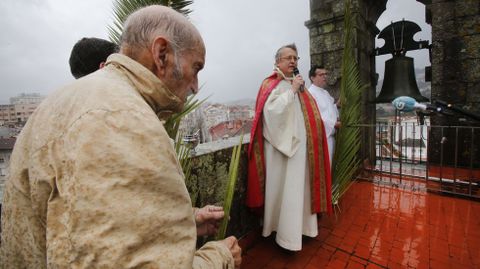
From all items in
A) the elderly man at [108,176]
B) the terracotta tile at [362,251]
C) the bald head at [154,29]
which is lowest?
the terracotta tile at [362,251]

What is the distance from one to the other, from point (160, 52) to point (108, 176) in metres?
0.45

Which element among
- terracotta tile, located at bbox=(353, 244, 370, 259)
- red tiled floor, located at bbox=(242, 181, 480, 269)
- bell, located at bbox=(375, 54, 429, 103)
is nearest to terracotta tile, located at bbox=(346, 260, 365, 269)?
red tiled floor, located at bbox=(242, 181, 480, 269)

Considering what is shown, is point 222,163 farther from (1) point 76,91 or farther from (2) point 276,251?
(1) point 76,91

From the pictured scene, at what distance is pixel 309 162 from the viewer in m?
2.53

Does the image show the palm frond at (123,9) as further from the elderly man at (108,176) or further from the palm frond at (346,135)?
the palm frond at (346,135)

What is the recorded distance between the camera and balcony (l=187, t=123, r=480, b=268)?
7.34 feet

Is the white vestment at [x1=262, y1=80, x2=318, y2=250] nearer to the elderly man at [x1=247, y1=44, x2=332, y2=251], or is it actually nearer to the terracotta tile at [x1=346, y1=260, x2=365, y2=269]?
the elderly man at [x1=247, y1=44, x2=332, y2=251]

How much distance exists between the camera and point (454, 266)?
2.18 meters

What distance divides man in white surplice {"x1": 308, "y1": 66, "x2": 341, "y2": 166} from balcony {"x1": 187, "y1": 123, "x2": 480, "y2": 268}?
0.99 m

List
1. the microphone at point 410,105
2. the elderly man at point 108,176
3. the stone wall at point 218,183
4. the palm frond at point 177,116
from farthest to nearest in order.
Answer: the microphone at point 410,105, the stone wall at point 218,183, the palm frond at point 177,116, the elderly man at point 108,176

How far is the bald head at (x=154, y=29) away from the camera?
0.79 meters

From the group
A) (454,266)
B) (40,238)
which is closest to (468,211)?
(454,266)

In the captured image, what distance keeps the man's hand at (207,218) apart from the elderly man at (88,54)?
4.41ft

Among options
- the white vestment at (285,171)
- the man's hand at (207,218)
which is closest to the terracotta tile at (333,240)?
the white vestment at (285,171)
